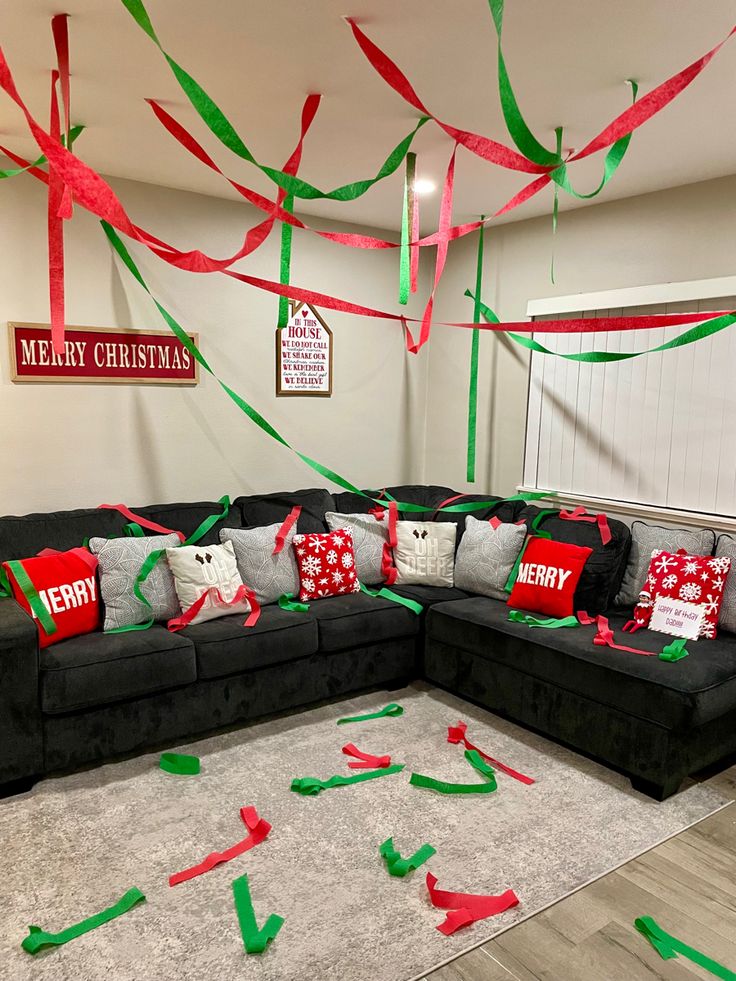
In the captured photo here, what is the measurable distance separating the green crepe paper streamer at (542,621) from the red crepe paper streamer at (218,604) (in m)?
1.19

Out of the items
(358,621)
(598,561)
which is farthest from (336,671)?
(598,561)

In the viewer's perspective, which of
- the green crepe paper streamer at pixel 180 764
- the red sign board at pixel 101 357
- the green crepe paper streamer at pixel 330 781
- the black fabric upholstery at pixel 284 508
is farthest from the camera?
the black fabric upholstery at pixel 284 508

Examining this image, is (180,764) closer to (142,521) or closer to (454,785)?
(454,785)

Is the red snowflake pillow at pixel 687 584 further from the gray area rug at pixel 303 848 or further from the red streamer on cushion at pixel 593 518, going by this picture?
the gray area rug at pixel 303 848

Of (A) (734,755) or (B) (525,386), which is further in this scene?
(B) (525,386)

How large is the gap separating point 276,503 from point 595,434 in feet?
5.81

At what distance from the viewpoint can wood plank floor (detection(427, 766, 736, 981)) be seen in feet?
6.80

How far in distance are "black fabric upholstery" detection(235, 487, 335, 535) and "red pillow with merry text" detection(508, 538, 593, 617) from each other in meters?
1.12

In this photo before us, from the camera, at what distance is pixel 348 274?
4.82 meters

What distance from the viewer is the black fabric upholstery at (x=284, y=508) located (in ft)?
A: 13.7

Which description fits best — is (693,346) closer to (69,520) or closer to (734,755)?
(734,755)

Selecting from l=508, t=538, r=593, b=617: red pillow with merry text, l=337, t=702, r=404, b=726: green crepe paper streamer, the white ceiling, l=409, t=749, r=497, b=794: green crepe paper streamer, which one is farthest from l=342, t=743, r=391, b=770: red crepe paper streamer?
the white ceiling

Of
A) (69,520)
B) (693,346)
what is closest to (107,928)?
(69,520)

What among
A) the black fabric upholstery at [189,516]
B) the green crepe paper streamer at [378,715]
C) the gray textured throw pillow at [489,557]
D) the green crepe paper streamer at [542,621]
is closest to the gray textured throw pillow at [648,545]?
the green crepe paper streamer at [542,621]
